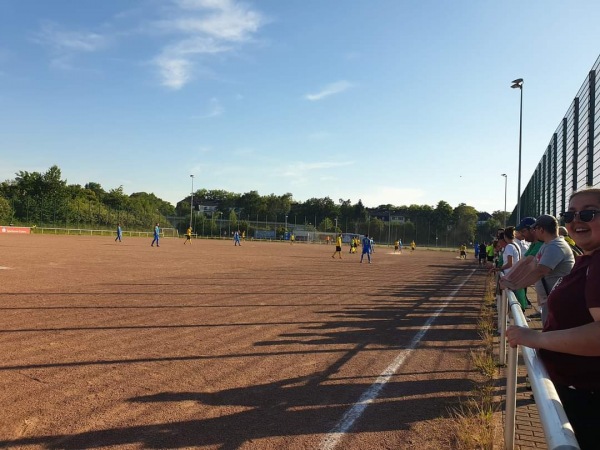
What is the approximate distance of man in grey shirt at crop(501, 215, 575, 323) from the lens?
4379mm

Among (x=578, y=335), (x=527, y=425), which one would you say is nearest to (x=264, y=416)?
(x=527, y=425)

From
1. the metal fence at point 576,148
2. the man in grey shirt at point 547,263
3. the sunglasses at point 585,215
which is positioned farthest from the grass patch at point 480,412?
the metal fence at point 576,148

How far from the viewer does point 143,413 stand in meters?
4.11

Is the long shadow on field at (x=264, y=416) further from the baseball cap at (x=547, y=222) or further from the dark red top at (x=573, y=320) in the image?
the dark red top at (x=573, y=320)

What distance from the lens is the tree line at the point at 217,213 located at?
57.0 metres

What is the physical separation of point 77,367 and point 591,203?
17.1 feet

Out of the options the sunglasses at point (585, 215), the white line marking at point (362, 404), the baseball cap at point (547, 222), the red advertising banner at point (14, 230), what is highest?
the baseball cap at point (547, 222)

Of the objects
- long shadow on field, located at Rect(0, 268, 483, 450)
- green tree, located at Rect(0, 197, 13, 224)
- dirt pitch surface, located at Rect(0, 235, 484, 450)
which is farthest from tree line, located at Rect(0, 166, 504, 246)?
long shadow on field, located at Rect(0, 268, 483, 450)

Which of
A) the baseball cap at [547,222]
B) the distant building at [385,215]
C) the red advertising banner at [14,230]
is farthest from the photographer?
the distant building at [385,215]

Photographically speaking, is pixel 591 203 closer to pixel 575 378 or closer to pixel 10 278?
pixel 575 378

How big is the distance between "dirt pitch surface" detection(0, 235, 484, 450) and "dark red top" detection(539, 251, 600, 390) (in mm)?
1766

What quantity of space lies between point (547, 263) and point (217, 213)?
350 feet

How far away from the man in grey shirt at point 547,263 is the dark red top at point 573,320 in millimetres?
2056

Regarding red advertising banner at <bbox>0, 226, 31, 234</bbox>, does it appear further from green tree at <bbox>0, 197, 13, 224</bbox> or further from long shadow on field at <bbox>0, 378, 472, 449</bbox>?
long shadow on field at <bbox>0, 378, 472, 449</bbox>
